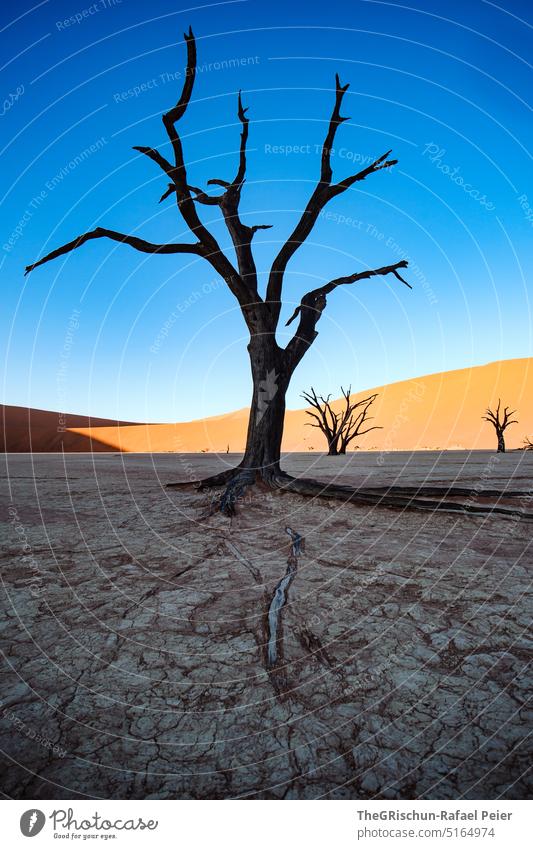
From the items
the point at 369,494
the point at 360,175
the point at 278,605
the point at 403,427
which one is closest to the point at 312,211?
the point at 360,175

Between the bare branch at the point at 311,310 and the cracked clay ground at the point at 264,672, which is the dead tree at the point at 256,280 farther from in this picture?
the cracked clay ground at the point at 264,672

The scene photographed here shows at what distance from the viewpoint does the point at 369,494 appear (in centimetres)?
518

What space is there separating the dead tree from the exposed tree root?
0.02 meters

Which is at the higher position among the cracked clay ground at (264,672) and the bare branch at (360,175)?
the bare branch at (360,175)

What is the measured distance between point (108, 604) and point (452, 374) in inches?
2710

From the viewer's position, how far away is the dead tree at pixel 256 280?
19.3ft

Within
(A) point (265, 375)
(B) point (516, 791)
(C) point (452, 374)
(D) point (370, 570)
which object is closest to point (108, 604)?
(D) point (370, 570)

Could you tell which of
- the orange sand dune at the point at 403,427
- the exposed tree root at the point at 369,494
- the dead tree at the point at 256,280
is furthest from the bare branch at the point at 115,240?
the orange sand dune at the point at 403,427

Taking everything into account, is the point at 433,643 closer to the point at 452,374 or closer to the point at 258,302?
the point at 258,302

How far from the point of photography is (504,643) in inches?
72.4

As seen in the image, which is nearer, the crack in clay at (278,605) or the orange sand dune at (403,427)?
the crack in clay at (278,605)

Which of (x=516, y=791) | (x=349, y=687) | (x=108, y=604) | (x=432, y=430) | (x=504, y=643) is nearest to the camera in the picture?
(x=516, y=791)

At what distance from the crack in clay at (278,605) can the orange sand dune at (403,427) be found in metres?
36.6

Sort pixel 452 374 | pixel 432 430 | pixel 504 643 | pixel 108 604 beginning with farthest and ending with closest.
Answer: pixel 452 374 → pixel 432 430 → pixel 108 604 → pixel 504 643
